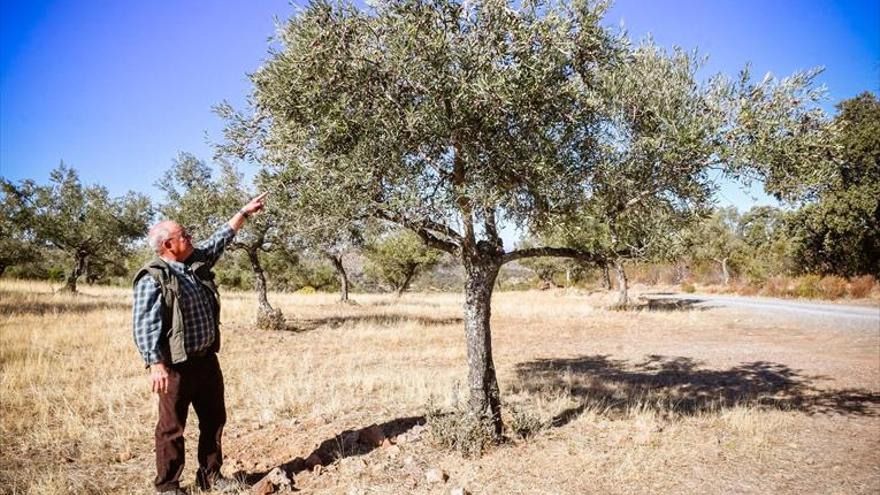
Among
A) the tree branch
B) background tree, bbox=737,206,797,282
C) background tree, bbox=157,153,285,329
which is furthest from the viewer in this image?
background tree, bbox=737,206,797,282

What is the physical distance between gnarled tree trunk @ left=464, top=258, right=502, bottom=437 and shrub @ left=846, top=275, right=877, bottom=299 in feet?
119

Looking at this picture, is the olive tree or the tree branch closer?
the olive tree

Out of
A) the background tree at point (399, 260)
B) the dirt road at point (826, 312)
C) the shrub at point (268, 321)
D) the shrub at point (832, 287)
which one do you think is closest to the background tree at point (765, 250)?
the shrub at point (832, 287)

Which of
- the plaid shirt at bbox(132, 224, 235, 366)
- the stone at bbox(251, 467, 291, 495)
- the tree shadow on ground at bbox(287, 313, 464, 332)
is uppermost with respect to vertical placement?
the plaid shirt at bbox(132, 224, 235, 366)

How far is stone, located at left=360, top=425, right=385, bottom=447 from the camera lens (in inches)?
293

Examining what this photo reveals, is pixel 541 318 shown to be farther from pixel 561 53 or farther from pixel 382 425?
pixel 561 53

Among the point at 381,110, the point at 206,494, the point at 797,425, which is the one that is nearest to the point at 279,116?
the point at 381,110

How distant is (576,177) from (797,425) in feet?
23.0

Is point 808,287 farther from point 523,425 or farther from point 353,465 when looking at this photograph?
point 353,465

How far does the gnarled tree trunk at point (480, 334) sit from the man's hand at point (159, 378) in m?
4.26

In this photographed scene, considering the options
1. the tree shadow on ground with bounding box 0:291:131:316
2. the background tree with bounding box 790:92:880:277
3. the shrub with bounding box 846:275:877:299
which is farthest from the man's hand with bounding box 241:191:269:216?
the shrub with bounding box 846:275:877:299

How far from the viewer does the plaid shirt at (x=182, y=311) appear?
16.3 feet

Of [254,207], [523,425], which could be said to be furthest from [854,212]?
[254,207]

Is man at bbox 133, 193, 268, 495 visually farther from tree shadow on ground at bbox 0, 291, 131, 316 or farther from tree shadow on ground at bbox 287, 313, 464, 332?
tree shadow on ground at bbox 0, 291, 131, 316
